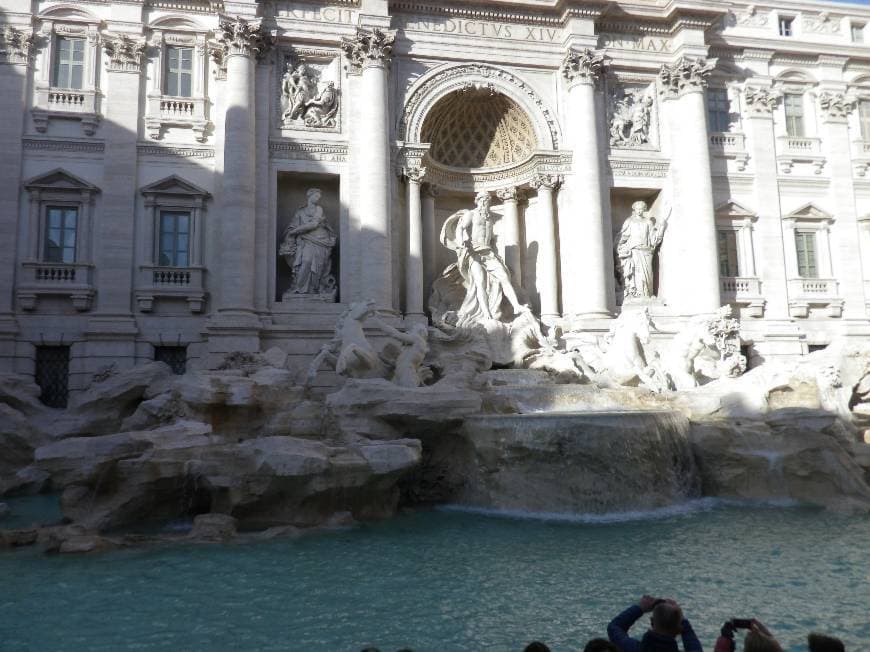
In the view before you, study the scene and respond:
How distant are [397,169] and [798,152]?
1232cm

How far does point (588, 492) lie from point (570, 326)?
8132mm

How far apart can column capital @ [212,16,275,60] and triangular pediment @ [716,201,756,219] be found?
1326cm

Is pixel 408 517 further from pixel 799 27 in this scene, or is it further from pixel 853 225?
pixel 799 27

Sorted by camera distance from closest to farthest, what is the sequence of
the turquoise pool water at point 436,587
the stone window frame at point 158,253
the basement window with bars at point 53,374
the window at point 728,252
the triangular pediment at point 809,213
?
the turquoise pool water at point 436,587, the basement window with bars at point 53,374, the stone window frame at point 158,253, the window at point 728,252, the triangular pediment at point 809,213

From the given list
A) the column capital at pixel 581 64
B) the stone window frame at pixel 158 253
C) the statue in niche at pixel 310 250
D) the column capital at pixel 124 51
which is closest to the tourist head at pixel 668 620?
the statue in niche at pixel 310 250

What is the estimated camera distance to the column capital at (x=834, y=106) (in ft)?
65.4

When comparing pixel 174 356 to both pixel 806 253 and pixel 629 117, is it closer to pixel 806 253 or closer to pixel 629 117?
pixel 629 117

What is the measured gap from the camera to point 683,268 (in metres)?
17.8

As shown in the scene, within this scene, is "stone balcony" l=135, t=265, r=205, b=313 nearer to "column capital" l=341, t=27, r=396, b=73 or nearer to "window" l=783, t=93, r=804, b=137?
"column capital" l=341, t=27, r=396, b=73

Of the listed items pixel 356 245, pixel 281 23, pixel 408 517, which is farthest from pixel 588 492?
pixel 281 23

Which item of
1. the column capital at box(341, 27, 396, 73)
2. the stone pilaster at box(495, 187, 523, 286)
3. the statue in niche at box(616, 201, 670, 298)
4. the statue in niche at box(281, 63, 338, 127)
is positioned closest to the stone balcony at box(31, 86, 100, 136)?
the statue in niche at box(281, 63, 338, 127)

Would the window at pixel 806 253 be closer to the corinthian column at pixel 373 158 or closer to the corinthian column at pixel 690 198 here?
the corinthian column at pixel 690 198

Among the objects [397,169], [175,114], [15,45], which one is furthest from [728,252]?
[15,45]

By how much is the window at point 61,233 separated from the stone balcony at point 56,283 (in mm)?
325
